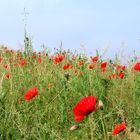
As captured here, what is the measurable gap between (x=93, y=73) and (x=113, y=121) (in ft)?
4.53

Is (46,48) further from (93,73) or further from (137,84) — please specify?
(137,84)

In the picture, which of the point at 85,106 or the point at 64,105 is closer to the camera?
the point at 85,106

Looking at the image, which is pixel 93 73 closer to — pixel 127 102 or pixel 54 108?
pixel 127 102

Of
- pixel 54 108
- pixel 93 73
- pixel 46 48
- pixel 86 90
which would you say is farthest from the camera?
pixel 46 48

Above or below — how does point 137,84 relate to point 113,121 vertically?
above

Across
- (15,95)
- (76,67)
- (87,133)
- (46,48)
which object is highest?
(46,48)

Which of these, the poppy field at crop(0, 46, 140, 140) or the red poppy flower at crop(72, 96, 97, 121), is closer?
the red poppy flower at crop(72, 96, 97, 121)

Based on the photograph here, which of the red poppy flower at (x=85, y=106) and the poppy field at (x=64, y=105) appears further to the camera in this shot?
the poppy field at (x=64, y=105)

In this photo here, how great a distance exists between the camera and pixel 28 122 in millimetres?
3408

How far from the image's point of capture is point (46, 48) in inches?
277

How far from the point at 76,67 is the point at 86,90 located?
1.37m

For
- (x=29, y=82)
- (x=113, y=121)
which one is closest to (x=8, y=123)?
(x=113, y=121)

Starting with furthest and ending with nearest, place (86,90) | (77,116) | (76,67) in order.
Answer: (76,67)
(86,90)
(77,116)

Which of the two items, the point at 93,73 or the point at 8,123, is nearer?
the point at 8,123
